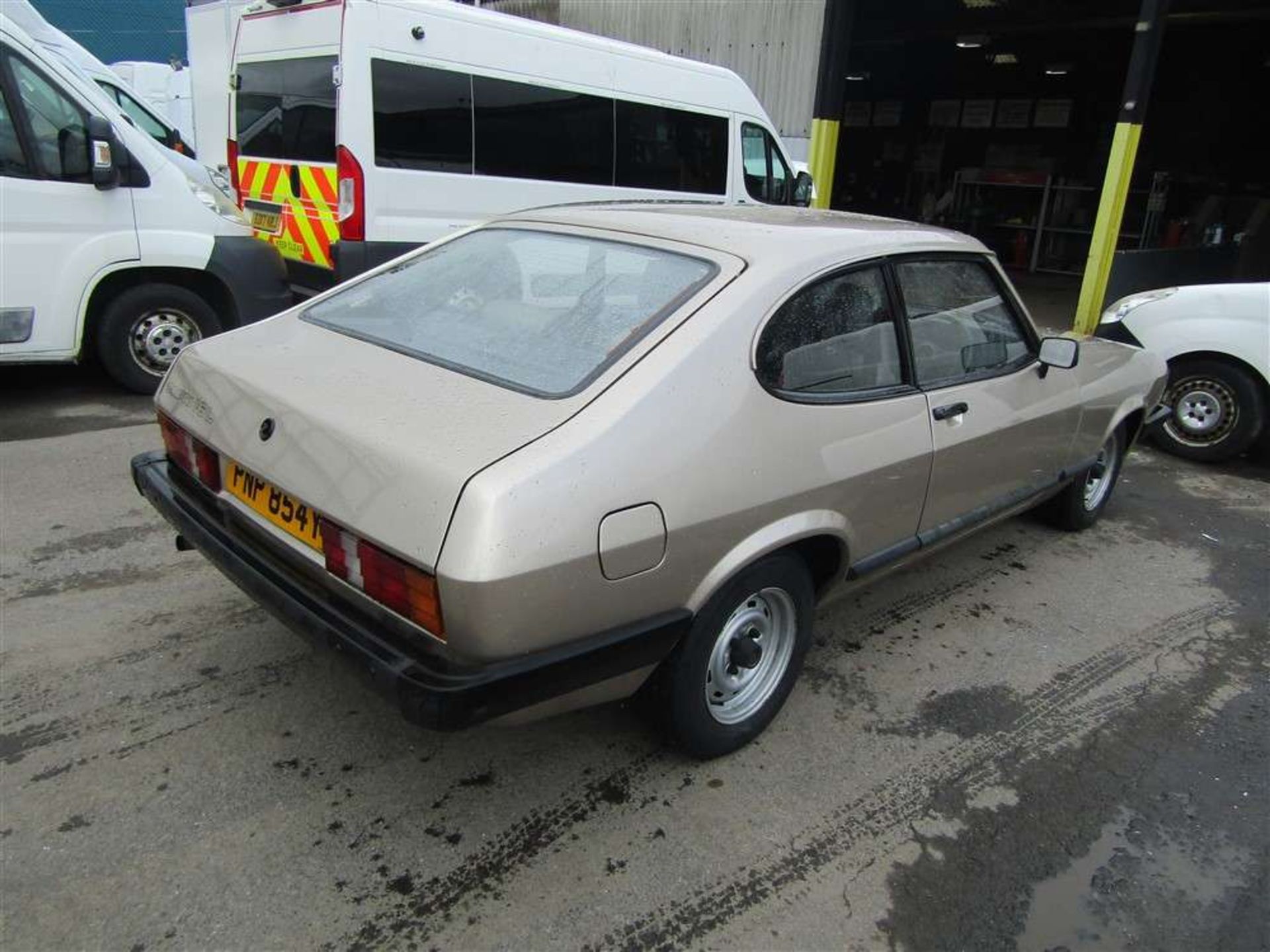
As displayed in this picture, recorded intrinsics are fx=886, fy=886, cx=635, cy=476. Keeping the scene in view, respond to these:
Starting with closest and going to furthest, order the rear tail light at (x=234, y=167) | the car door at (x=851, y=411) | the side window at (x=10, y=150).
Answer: the car door at (x=851, y=411) → the side window at (x=10, y=150) → the rear tail light at (x=234, y=167)

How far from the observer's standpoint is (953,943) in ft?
7.05

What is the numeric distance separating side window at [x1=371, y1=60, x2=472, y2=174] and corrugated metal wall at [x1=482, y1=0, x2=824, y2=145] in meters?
8.08

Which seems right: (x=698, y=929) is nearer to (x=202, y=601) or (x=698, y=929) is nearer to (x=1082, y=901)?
(x=1082, y=901)

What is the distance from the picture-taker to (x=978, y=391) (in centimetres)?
330

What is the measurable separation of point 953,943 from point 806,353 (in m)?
1.60

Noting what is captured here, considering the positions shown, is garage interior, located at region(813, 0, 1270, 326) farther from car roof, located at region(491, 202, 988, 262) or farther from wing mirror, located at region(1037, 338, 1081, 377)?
car roof, located at region(491, 202, 988, 262)

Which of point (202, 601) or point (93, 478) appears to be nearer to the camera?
point (202, 601)

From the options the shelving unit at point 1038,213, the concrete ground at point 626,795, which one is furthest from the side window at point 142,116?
the shelving unit at point 1038,213

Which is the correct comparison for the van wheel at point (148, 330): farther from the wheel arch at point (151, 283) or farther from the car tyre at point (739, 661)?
the car tyre at point (739, 661)

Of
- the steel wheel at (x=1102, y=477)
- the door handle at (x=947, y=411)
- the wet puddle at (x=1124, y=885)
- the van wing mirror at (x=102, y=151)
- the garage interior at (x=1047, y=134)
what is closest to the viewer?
the wet puddle at (x=1124, y=885)

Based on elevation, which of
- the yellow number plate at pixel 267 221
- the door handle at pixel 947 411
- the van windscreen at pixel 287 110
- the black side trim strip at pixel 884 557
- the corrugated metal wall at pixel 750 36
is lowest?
the black side trim strip at pixel 884 557

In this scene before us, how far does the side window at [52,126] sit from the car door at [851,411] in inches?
188

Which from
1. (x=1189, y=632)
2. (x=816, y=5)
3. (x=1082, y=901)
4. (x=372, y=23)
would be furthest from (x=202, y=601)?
(x=816, y=5)

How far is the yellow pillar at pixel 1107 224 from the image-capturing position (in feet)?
30.2
